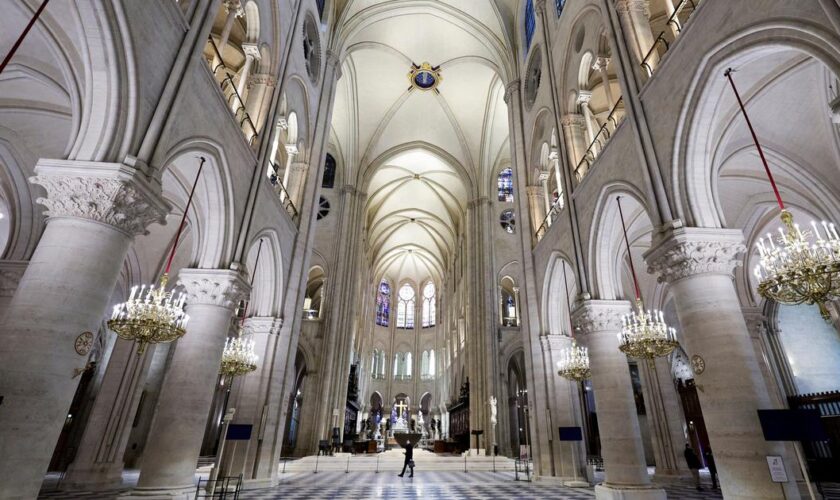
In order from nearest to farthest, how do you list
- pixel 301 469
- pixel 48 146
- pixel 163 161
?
pixel 163 161 → pixel 48 146 → pixel 301 469

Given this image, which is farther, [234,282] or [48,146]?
[48,146]

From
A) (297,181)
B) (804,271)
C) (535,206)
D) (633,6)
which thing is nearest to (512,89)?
(535,206)

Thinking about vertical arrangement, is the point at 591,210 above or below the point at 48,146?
below

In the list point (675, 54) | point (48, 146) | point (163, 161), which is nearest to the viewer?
point (163, 161)

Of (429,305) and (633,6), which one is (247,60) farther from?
(429,305)

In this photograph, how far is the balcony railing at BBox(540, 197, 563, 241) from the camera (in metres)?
11.9

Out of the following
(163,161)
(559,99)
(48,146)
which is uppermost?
(559,99)

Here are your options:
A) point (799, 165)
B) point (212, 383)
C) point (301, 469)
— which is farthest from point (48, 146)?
point (799, 165)

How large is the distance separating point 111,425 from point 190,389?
252 inches

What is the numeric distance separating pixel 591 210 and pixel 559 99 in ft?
13.9

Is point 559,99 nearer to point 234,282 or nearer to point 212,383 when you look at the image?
point 234,282

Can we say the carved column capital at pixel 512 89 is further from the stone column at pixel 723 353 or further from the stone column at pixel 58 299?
the stone column at pixel 58 299

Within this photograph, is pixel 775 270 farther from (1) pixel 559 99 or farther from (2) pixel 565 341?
(1) pixel 559 99

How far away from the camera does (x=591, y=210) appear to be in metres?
9.06
